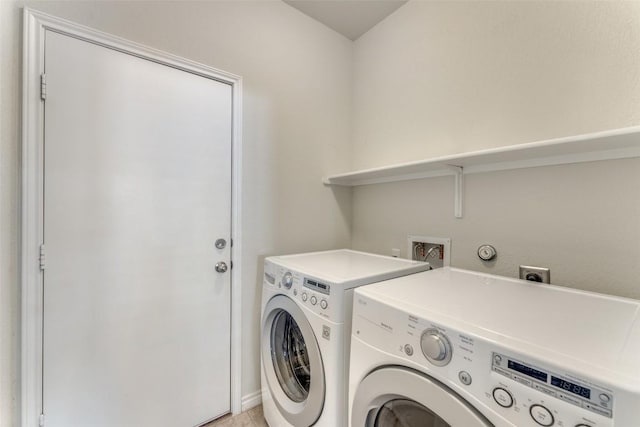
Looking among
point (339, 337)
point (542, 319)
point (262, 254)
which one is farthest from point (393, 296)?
point (262, 254)

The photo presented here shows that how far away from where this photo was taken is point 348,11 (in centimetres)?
186

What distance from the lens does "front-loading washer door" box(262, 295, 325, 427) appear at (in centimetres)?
105

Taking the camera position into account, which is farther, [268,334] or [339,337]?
[268,334]

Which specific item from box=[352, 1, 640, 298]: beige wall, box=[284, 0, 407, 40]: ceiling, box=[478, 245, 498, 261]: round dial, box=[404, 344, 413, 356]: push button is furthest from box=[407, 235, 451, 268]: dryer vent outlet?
box=[284, 0, 407, 40]: ceiling

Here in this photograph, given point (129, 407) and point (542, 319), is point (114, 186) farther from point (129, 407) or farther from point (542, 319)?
point (542, 319)

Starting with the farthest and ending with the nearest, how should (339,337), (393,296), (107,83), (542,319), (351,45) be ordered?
(351,45) → (107,83) → (339,337) → (393,296) → (542,319)

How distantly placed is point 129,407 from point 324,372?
3.44 feet

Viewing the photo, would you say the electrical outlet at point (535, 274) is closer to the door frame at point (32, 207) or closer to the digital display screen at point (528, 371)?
the digital display screen at point (528, 371)

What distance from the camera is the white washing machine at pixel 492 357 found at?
1.56 ft

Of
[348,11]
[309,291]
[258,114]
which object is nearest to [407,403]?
[309,291]

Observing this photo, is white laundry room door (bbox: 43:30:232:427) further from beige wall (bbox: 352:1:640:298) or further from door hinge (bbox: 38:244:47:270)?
beige wall (bbox: 352:1:640:298)

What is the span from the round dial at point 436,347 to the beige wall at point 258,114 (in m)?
1.19

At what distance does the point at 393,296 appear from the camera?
2.83 ft

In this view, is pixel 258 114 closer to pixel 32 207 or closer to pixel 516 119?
pixel 32 207
